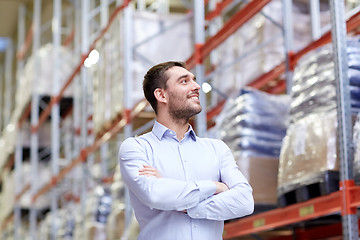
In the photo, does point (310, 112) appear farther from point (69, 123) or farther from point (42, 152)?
point (42, 152)

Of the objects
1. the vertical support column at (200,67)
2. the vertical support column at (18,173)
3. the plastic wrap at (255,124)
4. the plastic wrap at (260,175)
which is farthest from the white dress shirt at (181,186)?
the vertical support column at (18,173)

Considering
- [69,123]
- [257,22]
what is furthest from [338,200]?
[69,123]

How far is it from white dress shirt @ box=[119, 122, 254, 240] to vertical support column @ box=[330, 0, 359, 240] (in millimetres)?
1439

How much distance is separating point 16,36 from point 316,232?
16080 millimetres

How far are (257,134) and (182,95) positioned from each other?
280 cm

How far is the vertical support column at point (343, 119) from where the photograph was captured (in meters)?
4.75

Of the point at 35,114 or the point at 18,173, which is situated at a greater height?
the point at 35,114

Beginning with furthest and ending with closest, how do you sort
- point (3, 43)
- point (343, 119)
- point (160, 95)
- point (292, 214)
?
point (3, 43) → point (292, 214) → point (343, 119) → point (160, 95)

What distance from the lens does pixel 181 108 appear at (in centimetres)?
348

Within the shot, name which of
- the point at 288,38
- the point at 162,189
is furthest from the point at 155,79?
the point at 288,38

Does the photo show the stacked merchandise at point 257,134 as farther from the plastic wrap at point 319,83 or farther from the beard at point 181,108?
the beard at point 181,108

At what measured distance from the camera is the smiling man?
130 inches

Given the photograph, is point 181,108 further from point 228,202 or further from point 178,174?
point 228,202

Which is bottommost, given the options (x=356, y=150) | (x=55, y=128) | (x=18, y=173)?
(x=356, y=150)
